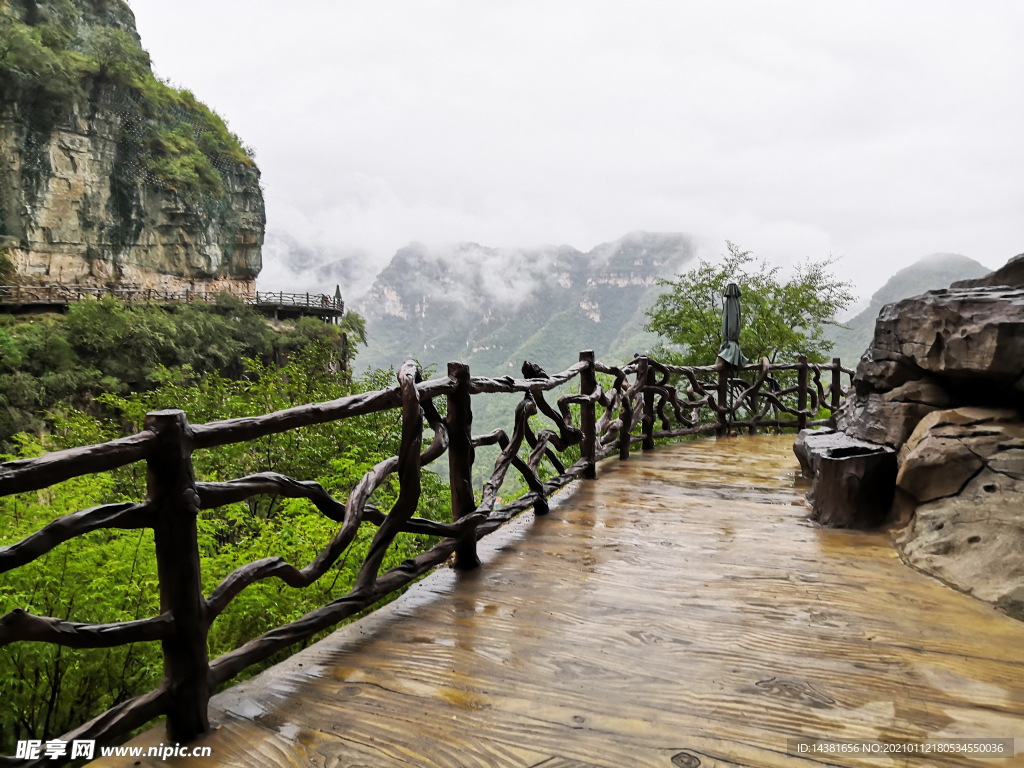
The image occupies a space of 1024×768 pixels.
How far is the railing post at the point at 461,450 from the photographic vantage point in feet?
9.52

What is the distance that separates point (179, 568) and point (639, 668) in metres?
1.44

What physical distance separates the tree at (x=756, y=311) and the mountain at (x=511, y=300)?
156 feet

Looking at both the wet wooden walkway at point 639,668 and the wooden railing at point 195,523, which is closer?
the wooden railing at point 195,523

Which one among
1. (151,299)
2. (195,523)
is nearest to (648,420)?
(195,523)

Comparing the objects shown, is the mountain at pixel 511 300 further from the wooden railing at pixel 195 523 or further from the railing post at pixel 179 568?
the railing post at pixel 179 568

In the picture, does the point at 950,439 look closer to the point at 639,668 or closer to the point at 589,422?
the point at 639,668

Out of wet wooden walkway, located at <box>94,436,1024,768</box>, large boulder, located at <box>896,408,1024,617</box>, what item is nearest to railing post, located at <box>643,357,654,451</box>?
large boulder, located at <box>896,408,1024,617</box>

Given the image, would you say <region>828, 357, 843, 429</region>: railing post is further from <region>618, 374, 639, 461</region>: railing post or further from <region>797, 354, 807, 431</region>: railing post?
<region>618, 374, 639, 461</region>: railing post

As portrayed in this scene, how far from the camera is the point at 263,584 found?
11.3ft

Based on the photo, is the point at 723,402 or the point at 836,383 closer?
the point at 723,402

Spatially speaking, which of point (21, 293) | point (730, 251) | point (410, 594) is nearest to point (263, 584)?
point (410, 594)

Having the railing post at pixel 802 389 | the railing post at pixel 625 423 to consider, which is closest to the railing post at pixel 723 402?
the railing post at pixel 802 389

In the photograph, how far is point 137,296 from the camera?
103 ft

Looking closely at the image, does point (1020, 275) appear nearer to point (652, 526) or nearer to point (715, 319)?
point (652, 526)
